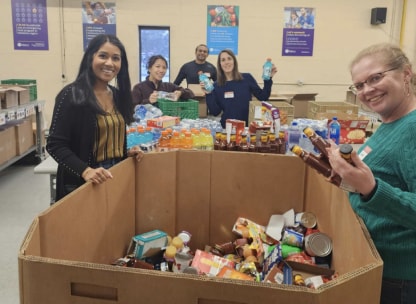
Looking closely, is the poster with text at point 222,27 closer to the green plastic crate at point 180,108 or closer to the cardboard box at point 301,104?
the cardboard box at point 301,104

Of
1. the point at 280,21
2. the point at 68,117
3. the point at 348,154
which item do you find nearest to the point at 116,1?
the point at 280,21

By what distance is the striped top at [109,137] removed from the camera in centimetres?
186

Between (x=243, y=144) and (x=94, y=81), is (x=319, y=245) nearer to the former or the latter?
(x=243, y=144)

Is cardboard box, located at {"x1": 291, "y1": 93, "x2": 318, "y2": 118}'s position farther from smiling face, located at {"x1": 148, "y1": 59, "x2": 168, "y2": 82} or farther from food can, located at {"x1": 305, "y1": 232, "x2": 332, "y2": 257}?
food can, located at {"x1": 305, "y1": 232, "x2": 332, "y2": 257}

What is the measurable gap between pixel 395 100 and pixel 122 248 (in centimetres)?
127

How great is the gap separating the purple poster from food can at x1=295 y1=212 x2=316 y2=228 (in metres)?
5.75

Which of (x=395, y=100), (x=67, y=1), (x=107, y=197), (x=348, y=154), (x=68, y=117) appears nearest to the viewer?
(x=348, y=154)

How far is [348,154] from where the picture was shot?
95 centimetres

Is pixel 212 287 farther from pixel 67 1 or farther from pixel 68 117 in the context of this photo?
pixel 67 1

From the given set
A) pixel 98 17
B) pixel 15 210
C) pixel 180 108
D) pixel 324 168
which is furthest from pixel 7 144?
pixel 324 168

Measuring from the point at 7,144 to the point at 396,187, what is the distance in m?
4.50

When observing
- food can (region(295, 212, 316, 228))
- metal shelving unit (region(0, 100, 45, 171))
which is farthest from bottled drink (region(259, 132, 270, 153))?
metal shelving unit (region(0, 100, 45, 171))

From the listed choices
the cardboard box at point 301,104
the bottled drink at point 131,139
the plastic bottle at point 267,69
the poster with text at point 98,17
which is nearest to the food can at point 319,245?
the bottled drink at point 131,139

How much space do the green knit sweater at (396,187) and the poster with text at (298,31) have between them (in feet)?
18.8
